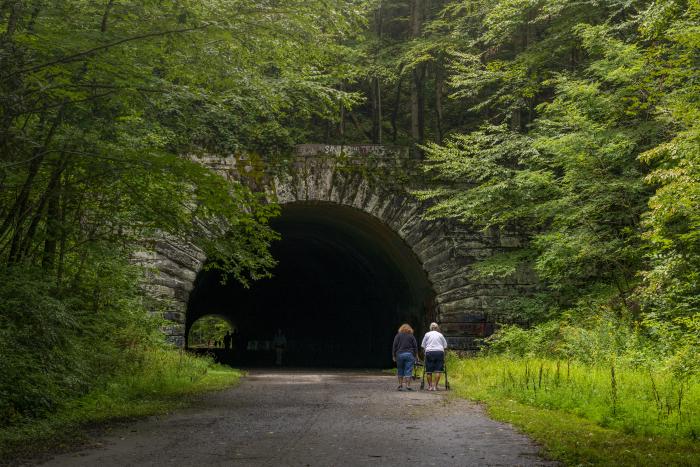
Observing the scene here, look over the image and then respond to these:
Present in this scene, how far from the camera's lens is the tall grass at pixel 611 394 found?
8492 mm

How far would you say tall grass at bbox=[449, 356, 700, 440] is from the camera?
27.9ft

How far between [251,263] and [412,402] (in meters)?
3.30

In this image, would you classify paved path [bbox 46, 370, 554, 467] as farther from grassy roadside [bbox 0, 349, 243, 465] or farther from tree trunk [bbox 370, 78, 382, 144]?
tree trunk [bbox 370, 78, 382, 144]

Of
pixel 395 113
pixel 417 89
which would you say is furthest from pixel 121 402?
pixel 395 113

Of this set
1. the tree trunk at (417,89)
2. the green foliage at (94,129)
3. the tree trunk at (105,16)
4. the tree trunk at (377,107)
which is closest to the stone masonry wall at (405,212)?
the tree trunk at (417,89)

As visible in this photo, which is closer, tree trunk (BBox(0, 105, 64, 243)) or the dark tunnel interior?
tree trunk (BBox(0, 105, 64, 243))

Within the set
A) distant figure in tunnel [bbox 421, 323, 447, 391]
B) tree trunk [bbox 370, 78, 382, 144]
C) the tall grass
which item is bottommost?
the tall grass

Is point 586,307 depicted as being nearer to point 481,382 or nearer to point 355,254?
point 481,382

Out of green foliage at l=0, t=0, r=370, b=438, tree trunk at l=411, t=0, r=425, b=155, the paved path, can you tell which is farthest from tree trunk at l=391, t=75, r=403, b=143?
the paved path

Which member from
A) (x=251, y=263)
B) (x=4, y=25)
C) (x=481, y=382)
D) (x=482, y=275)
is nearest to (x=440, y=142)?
(x=482, y=275)

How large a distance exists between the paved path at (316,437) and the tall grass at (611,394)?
1022 mm

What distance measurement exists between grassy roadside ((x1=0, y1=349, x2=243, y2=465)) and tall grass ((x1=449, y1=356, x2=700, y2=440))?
4915 millimetres

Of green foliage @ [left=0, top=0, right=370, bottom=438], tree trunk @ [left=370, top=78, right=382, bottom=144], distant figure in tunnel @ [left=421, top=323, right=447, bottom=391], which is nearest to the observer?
green foliage @ [left=0, top=0, right=370, bottom=438]

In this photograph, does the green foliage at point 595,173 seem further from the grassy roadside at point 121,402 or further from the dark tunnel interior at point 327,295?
the grassy roadside at point 121,402
